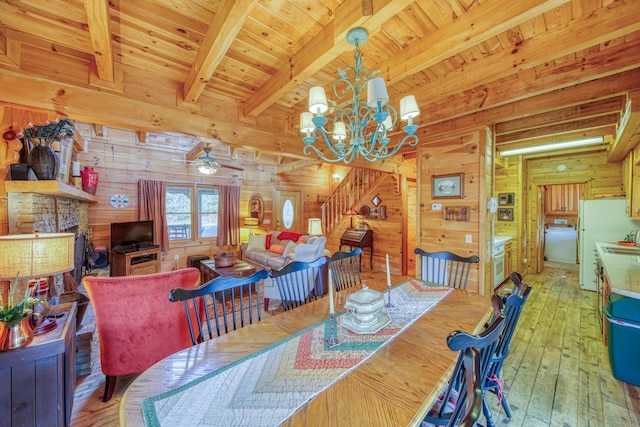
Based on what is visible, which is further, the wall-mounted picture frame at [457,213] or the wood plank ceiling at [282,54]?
the wall-mounted picture frame at [457,213]

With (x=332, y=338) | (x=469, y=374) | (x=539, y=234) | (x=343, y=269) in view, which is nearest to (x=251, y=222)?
(x=343, y=269)

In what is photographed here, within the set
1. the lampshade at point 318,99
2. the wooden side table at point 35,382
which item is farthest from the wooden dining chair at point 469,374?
the wooden side table at point 35,382

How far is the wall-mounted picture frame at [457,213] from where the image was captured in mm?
3143

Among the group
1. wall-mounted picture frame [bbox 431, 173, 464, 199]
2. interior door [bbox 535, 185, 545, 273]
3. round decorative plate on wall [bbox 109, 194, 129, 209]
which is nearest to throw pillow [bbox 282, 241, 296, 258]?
wall-mounted picture frame [bbox 431, 173, 464, 199]

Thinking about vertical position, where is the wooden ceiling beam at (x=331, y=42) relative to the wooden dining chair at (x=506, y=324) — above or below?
above

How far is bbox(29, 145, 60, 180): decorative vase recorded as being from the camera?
2.01m

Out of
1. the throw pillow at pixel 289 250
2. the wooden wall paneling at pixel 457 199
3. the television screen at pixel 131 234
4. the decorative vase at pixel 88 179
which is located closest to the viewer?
the wooden wall paneling at pixel 457 199

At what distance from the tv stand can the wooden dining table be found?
167 inches

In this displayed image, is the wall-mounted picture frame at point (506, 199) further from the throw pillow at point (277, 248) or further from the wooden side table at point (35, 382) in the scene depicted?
the wooden side table at point (35, 382)

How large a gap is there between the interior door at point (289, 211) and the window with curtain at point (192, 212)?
5.63ft

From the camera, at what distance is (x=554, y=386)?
2.07 metres

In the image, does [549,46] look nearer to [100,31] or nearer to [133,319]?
[100,31]

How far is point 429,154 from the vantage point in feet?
11.5

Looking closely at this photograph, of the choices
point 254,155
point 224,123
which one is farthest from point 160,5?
point 254,155
